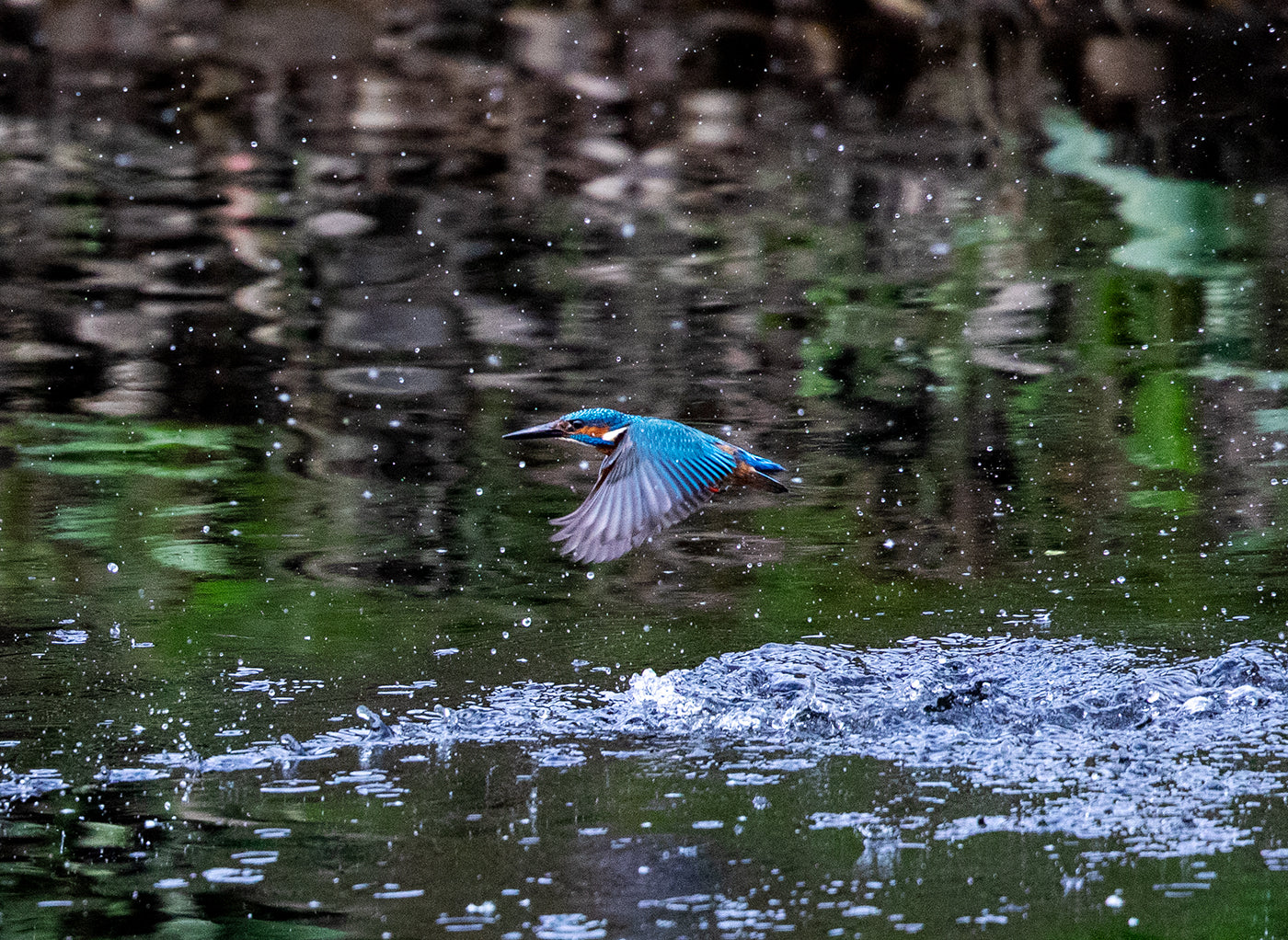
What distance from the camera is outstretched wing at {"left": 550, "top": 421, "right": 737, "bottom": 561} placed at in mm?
3445

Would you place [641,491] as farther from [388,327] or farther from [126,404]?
[388,327]

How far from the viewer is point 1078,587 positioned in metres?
4.38

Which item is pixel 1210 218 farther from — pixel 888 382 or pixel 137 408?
pixel 137 408

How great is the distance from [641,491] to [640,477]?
1.9 inches

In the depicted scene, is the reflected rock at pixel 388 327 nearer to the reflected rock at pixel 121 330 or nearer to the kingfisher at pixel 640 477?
the reflected rock at pixel 121 330

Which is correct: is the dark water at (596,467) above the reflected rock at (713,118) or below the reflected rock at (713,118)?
below

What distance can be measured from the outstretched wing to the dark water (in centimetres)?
39

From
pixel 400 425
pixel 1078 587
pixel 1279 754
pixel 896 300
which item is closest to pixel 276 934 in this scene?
pixel 1279 754

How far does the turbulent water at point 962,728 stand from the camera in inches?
118

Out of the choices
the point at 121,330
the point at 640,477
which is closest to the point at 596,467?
the point at 640,477

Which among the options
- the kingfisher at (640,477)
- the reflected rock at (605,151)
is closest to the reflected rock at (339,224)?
the reflected rock at (605,151)

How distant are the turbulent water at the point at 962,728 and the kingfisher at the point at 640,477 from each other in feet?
1.22

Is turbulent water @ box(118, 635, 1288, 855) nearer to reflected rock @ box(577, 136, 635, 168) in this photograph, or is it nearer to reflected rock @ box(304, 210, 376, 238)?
reflected rock @ box(304, 210, 376, 238)

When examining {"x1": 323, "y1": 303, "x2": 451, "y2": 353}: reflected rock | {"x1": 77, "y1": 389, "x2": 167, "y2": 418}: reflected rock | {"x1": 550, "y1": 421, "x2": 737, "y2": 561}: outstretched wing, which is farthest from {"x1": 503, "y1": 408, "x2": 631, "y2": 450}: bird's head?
{"x1": 323, "y1": 303, "x2": 451, "y2": 353}: reflected rock
